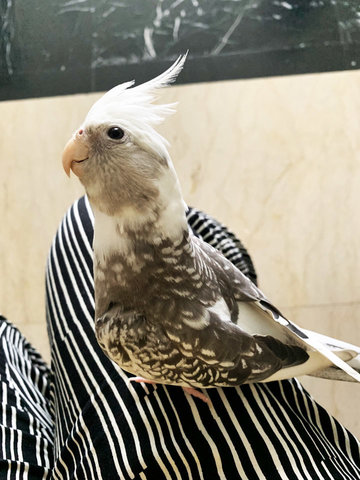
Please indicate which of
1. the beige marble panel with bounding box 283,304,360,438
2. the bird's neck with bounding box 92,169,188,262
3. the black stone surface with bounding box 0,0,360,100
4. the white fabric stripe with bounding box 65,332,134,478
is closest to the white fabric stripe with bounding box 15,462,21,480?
the white fabric stripe with bounding box 65,332,134,478

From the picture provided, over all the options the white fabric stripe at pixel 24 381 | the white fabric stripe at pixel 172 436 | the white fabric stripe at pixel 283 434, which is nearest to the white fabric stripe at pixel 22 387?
the white fabric stripe at pixel 24 381

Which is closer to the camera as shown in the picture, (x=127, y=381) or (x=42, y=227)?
(x=127, y=381)

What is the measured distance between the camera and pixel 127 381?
739mm

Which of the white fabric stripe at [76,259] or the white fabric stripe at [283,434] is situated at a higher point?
the white fabric stripe at [76,259]

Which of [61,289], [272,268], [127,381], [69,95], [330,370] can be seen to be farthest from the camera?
[69,95]

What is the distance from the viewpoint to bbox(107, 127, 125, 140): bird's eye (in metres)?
0.52

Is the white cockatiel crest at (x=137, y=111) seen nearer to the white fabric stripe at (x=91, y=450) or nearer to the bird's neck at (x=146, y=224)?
the bird's neck at (x=146, y=224)

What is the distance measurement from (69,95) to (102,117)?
2.74 feet

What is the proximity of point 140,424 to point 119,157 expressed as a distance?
0.35 meters

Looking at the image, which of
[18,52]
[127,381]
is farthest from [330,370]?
[18,52]

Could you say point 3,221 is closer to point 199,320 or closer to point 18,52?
point 18,52

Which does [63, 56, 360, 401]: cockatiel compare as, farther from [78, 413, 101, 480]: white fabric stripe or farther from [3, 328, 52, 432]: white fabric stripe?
[3, 328, 52, 432]: white fabric stripe

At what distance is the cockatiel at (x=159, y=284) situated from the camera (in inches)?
20.6

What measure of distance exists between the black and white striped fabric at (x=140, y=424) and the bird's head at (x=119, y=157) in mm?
296
